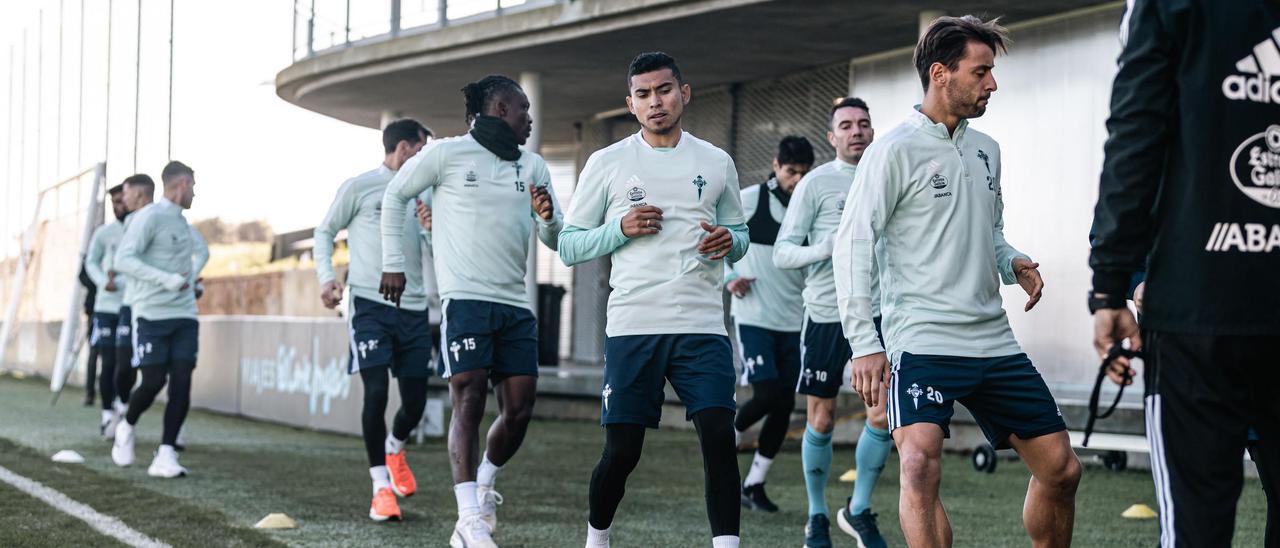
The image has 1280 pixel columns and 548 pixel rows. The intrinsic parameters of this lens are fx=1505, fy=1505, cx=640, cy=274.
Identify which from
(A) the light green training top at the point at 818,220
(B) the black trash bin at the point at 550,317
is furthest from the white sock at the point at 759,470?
(B) the black trash bin at the point at 550,317

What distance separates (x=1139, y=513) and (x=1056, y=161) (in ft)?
20.5

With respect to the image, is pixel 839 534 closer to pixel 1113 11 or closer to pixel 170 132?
pixel 1113 11

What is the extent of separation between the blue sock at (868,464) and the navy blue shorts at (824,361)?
1.91ft

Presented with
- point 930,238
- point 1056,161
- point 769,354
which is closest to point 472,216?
point 769,354

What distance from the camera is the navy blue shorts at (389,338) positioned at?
7.97m

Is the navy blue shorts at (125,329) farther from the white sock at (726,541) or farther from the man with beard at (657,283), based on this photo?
the white sock at (726,541)

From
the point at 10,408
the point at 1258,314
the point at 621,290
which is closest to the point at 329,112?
the point at 10,408

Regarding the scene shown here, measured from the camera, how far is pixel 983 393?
4535mm

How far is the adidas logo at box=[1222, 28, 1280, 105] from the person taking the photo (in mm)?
2906

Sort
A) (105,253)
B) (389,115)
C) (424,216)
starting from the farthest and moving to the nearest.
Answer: (389,115), (105,253), (424,216)

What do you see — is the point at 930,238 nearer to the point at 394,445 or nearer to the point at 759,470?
the point at 759,470

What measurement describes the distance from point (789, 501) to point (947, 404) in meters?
4.48

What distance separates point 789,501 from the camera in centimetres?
890

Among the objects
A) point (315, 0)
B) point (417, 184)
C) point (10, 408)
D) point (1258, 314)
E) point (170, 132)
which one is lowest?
point (10, 408)
